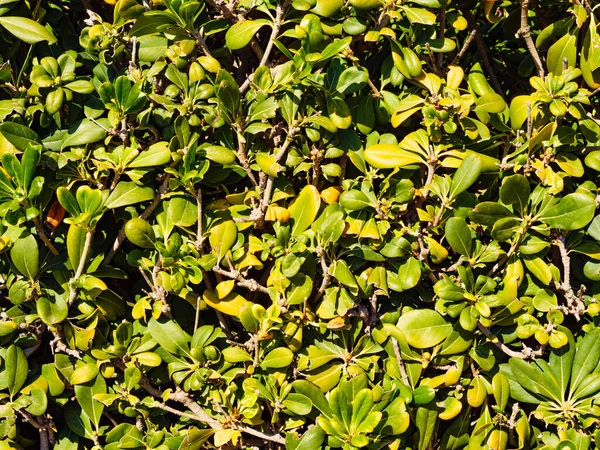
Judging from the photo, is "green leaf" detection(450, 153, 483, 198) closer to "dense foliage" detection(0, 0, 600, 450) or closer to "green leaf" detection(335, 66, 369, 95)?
"dense foliage" detection(0, 0, 600, 450)

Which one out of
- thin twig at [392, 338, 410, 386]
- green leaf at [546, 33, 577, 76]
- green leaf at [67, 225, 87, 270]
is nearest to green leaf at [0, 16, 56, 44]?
green leaf at [67, 225, 87, 270]

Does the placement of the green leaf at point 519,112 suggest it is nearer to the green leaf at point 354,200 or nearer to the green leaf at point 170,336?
the green leaf at point 354,200

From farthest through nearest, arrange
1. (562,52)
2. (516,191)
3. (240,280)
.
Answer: (562,52) < (240,280) < (516,191)

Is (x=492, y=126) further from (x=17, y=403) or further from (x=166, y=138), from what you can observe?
(x=17, y=403)

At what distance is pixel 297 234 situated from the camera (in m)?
2.02

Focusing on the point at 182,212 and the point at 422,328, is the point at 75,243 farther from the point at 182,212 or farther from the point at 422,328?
the point at 422,328

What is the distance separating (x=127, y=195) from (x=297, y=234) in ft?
1.70

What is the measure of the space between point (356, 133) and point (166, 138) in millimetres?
598

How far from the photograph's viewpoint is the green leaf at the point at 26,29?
77.4 inches

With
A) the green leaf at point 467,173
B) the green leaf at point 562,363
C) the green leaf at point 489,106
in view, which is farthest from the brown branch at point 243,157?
the green leaf at point 562,363

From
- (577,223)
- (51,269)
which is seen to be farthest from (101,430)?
(577,223)

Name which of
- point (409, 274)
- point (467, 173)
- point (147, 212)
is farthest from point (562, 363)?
point (147, 212)

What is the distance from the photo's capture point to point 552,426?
2.14 meters

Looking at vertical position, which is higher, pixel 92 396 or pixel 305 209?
pixel 305 209
